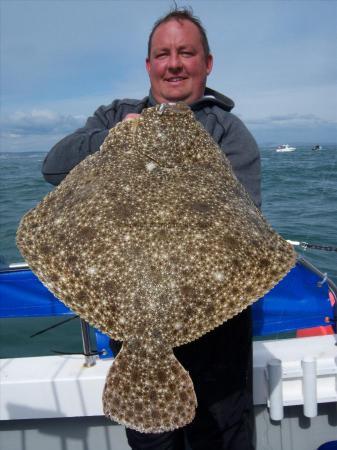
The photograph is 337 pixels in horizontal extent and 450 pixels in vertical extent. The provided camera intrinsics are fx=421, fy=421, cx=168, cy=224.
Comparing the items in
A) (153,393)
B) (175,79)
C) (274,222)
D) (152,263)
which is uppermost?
(175,79)

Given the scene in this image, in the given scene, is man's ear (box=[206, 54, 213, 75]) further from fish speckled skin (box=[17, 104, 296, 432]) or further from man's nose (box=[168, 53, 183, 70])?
fish speckled skin (box=[17, 104, 296, 432])

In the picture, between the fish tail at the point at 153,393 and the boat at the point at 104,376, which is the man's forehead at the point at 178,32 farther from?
the boat at the point at 104,376

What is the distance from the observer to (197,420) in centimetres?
296

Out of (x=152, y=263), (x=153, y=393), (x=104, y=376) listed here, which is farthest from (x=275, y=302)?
(x=152, y=263)

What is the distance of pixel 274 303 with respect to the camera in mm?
4051

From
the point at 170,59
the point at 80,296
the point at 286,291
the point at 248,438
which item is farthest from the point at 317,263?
the point at 80,296

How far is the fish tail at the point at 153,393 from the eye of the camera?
1910 mm

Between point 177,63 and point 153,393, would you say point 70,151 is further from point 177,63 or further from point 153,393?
point 153,393

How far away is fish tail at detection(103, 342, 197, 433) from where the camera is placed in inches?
75.2

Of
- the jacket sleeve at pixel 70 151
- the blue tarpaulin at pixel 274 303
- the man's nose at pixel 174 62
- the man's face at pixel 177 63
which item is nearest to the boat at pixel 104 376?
the blue tarpaulin at pixel 274 303

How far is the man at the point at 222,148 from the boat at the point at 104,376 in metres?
0.75

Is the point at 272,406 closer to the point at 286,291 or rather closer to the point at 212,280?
the point at 286,291

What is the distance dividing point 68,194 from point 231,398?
1.83m

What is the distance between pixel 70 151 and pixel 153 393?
59.8 inches
